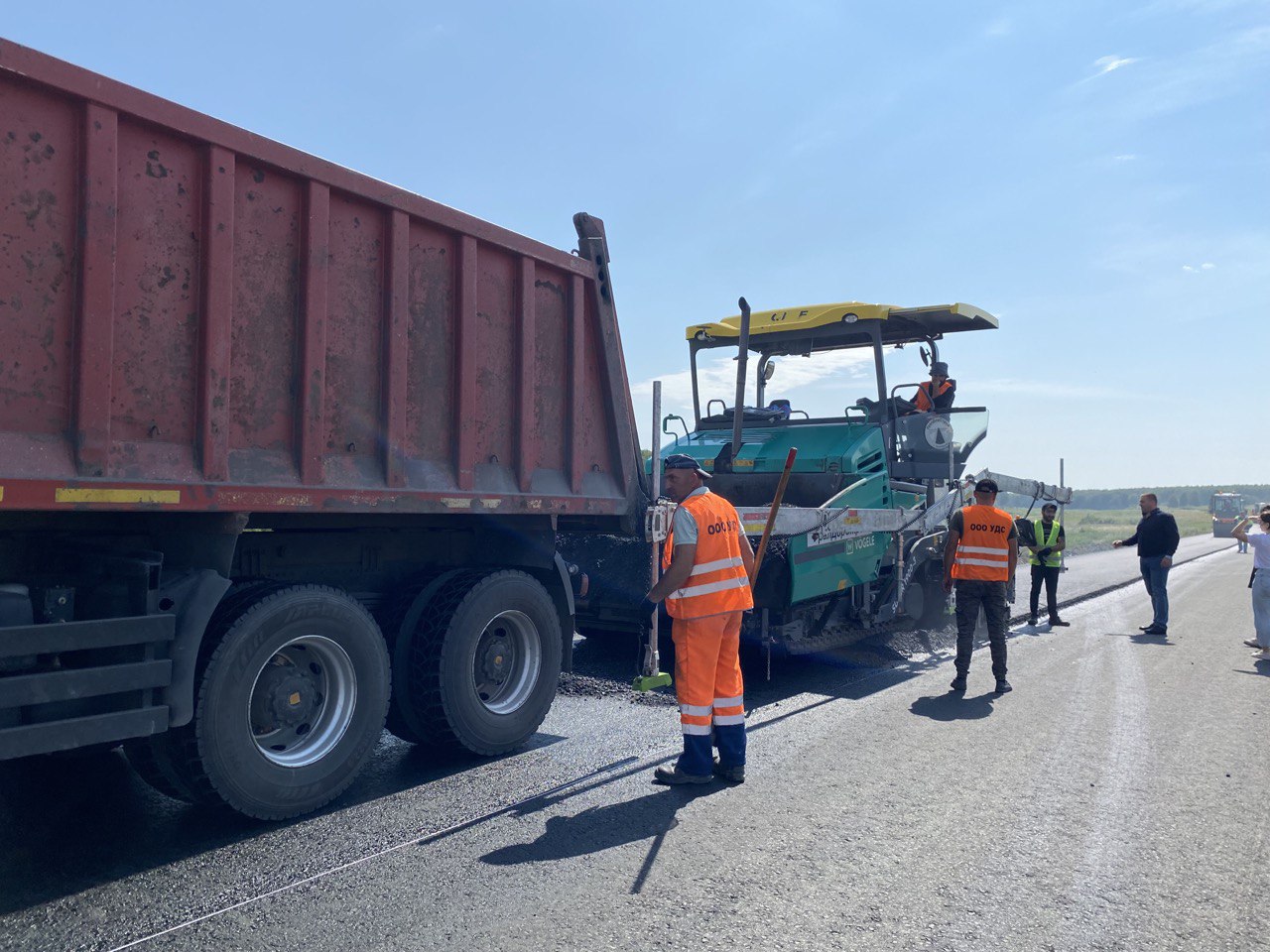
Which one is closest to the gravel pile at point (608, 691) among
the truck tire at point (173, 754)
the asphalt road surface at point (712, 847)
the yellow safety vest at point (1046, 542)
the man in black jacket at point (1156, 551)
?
the asphalt road surface at point (712, 847)

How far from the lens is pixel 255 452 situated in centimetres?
386

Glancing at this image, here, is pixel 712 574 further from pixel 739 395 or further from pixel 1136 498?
pixel 1136 498

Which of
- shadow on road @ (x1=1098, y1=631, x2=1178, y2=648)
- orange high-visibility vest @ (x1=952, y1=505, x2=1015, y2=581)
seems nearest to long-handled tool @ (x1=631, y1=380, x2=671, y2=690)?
orange high-visibility vest @ (x1=952, y1=505, x2=1015, y2=581)

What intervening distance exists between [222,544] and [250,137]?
1.60 metres

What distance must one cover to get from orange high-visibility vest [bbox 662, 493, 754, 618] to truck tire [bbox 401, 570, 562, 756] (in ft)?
3.00

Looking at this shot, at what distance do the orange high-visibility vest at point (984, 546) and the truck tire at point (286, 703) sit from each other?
455 cm

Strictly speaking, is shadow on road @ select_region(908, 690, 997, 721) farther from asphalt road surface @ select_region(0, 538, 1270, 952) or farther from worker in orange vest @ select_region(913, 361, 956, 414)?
worker in orange vest @ select_region(913, 361, 956, 414)

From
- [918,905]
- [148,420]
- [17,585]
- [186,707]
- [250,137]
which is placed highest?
[250,137]

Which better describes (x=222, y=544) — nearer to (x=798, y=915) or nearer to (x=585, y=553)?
(x=798, y=915)

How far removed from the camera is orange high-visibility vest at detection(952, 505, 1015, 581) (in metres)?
7.19

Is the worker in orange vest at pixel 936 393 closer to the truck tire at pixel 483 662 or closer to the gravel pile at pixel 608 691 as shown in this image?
the gravel pile at pixel 608 691

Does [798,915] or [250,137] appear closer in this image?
[798,915]

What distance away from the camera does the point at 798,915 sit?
10.1 feet

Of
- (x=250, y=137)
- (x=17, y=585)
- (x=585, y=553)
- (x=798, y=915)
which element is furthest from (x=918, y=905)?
(x=585, y=553)
